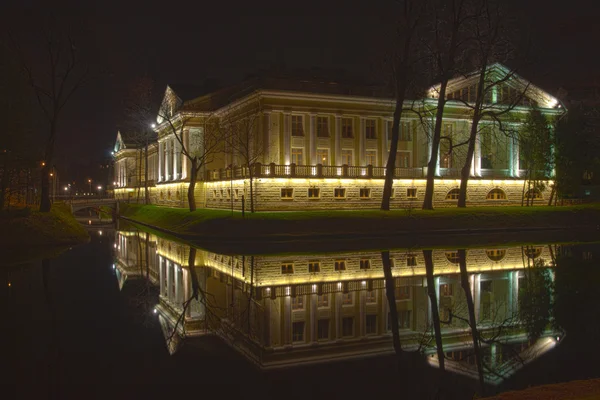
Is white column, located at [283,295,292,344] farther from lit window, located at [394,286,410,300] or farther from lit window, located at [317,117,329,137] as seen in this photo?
lit window, located at [317,117,329,137]

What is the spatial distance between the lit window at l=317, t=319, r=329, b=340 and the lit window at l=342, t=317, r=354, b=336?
0.39m

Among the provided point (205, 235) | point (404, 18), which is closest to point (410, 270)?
point (205, 235)

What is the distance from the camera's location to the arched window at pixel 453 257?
24053 millimetres

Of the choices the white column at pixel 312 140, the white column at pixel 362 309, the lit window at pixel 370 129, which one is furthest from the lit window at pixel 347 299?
the lit window at pixel 370 129

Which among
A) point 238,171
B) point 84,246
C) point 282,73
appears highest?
point 282,73

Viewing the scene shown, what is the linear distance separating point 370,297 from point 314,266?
7.41 meters

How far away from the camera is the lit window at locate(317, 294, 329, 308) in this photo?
49.3ft

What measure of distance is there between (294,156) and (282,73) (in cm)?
1123

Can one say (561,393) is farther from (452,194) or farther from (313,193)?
(452,194)

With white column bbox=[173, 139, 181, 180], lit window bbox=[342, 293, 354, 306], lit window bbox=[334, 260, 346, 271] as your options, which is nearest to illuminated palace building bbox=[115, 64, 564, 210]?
white column bbox=[173, 139, 181, 180]

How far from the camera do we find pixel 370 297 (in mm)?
15938

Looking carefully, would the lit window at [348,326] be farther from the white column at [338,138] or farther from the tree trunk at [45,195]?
the white column at [338,138]

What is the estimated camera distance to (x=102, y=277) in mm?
21156

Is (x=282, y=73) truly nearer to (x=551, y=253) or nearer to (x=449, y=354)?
(x=551, y=253)
